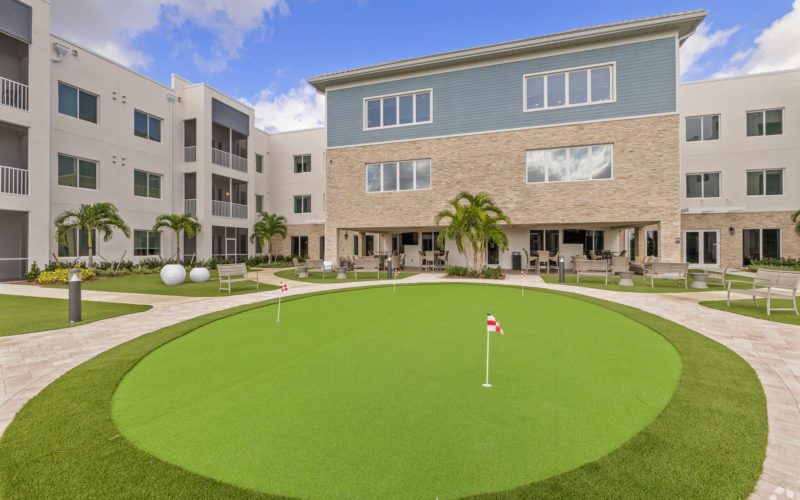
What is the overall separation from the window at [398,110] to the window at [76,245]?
16.7 m

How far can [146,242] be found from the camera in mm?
23031

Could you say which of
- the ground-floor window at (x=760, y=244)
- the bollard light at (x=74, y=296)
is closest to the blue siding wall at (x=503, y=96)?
the ground-floor window at (x=760, y=244)

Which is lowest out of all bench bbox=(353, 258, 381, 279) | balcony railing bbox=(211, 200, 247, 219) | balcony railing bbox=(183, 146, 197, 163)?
bench bbox=(353, 258, 381, 279)

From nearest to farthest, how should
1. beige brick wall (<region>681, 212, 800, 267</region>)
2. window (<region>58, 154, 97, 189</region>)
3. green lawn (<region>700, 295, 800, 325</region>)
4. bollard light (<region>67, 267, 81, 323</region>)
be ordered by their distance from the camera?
bollard light (<region>67, 267, 81, 323</region>) → green lawn (<region>700, 295, 800, 325</region>) → window (<region>58, 154, 97, 189</region>) → beige brick wall (<region>681, 212, 800, 267</region>)

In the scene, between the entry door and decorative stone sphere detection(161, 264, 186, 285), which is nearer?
decorative stone sphere detection(161, 264, 186, 285)

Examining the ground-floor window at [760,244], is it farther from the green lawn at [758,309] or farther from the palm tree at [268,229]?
the palm tree at [268,229]

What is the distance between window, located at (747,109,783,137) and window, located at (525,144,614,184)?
44.6ft

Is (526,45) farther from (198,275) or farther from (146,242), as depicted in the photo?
(146,242)

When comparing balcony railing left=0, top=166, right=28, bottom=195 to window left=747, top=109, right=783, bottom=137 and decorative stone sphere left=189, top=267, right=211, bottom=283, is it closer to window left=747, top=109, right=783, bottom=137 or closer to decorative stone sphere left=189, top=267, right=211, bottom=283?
decorative stone sphere left=189, top=267, right=211, bottom=283

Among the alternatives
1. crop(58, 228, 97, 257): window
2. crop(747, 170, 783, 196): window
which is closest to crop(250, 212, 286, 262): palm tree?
crop(58, 228, 97, 257): window

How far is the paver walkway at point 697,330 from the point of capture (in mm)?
2730

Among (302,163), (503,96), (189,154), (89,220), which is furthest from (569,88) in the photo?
(189,154)

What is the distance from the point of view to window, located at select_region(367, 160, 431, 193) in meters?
20.5

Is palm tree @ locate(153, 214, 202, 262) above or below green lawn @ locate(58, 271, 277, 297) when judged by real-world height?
above
